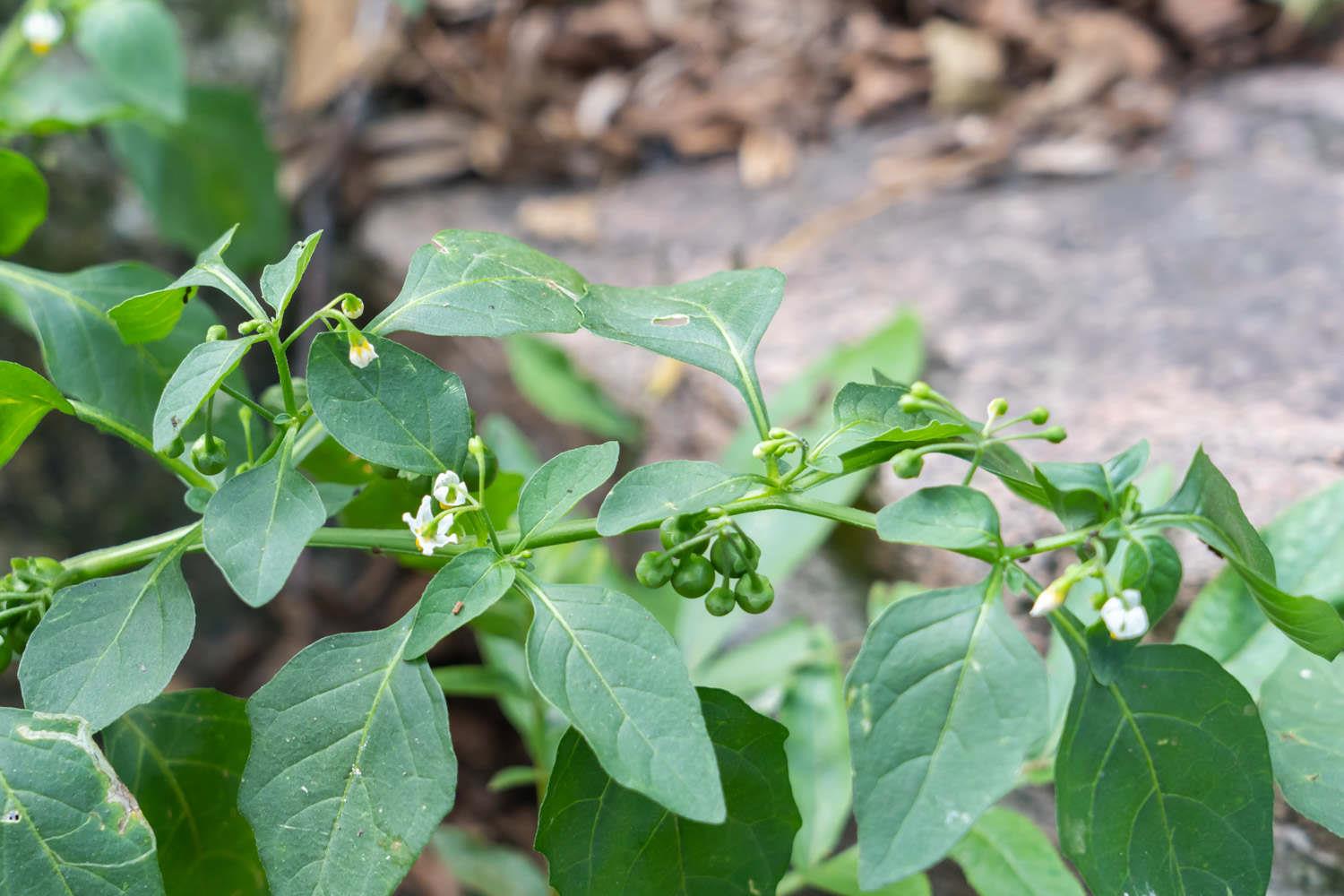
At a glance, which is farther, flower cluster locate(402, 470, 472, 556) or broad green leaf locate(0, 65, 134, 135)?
broad green leaf locate(0, 65, 134, 135)

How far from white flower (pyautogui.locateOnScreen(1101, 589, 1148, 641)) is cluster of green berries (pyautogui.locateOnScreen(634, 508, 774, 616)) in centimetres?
26

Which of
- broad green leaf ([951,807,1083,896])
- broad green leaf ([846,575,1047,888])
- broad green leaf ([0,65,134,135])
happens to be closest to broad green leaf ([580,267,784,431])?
broad green leaf ([846,575,1047,888])

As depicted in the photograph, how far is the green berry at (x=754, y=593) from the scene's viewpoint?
2.83 ft

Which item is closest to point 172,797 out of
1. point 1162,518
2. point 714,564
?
point 714,564

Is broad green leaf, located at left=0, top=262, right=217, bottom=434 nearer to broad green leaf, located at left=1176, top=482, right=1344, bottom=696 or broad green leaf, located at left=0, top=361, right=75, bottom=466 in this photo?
broad green leaf, located at left=0, top=361, right=75, bottom=466

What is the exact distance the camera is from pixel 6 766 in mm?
829

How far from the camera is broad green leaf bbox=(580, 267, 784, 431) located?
0.97m

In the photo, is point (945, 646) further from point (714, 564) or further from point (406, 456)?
point (406, 456)

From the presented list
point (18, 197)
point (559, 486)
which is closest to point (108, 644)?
point (559, 486)

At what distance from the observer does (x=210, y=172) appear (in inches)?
95.0

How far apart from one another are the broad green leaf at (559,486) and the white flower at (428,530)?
60mm

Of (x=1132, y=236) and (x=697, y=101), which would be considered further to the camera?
(x=697, y=101)

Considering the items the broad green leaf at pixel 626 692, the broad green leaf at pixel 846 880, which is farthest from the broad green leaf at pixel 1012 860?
the broad green leaf at pixel 626 692

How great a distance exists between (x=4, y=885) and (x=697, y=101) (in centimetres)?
263
